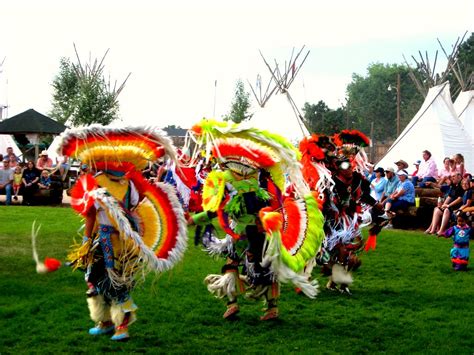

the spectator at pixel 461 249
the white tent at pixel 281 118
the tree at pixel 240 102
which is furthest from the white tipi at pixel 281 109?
the spectator at pixel 461 249

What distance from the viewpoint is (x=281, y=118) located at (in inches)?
1113

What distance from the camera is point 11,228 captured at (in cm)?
1241

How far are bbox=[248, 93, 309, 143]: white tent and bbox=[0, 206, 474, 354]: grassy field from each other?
59.6ft

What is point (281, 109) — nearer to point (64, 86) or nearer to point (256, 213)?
point (64, 86)

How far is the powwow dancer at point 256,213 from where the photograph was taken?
20.4 feet

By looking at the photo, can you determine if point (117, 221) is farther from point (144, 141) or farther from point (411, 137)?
point (411, 137)

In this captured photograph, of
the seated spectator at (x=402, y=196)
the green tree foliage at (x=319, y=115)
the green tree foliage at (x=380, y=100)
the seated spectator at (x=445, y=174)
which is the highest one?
the green tree foliage at (x=380, y=100)

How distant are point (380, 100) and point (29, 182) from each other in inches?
2401

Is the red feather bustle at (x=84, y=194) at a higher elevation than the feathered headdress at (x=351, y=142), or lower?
lower

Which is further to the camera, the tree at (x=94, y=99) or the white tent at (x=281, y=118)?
the white tent at (x=281, y=118)

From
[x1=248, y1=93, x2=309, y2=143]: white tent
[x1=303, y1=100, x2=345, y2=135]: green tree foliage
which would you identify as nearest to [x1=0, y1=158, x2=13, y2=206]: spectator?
[x1=248, y1=93, x2=309, y2=143]: white tent

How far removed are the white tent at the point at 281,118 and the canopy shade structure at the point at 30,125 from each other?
9.45 metres

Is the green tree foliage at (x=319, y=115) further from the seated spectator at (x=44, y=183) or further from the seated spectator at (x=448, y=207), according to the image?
the seated spectator at (x=448, y=207)

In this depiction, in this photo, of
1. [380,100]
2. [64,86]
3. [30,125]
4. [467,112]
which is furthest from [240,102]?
Answer: [380,100]
